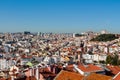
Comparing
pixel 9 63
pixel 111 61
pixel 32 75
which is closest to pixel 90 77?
pixel 32 75

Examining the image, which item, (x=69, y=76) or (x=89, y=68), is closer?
(x=69, y=76)

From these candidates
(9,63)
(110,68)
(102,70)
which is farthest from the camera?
(9,63)

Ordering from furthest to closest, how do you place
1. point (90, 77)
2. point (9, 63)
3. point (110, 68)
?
1. point (9, 63)
2. point (110, 68)
3. point (90, 77)

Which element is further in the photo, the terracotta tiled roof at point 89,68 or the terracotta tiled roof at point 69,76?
the terracotta tiled roof at point 89,68

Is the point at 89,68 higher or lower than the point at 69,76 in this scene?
lower

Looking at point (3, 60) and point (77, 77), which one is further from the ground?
point (77, 77)

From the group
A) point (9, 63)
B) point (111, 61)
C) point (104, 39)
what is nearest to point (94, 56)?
point (9, 63)

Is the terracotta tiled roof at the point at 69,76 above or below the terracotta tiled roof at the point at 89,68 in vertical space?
above

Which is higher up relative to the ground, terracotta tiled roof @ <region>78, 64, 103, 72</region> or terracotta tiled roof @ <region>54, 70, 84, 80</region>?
terracotta tiled roof @ <region>54, 70, 84, 80</region>

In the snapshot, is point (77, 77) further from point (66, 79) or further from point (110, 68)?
point (110, 68)

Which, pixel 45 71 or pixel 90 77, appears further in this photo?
pixel 45 71

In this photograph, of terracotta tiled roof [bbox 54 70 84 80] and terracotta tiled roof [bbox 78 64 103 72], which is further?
terracotta tiled roof [bbox 78 64 103 72]
